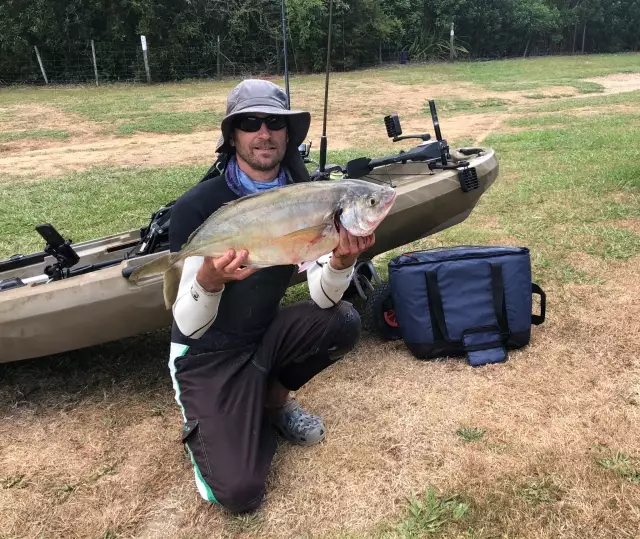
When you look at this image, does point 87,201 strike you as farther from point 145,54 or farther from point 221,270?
point 145,54

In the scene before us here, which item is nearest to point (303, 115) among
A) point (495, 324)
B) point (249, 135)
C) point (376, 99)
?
point (249, 135)

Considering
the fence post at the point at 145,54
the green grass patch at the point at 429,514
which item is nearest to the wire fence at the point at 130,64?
the fence post at the point at 145,54

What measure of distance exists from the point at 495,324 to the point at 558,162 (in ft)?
20.0

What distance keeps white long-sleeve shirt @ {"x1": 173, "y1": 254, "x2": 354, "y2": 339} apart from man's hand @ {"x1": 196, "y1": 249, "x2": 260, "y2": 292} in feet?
0.15

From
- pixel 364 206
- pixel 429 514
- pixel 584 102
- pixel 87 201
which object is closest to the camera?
pixel 364 206

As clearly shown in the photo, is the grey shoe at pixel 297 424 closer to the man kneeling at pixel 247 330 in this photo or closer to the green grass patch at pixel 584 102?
the man kneeling at pixel 247 330

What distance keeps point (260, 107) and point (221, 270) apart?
83cm

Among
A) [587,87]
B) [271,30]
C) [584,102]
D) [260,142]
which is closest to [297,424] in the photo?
[260,142]

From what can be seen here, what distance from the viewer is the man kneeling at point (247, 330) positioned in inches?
104

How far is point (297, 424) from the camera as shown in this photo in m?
3.07

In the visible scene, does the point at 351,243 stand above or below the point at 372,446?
above

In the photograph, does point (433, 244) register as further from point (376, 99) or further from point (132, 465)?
point (376, 99)

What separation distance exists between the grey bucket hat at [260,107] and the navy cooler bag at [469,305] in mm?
1296

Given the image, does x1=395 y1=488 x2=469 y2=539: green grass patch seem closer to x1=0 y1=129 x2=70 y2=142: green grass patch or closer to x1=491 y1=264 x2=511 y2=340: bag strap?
x1=491 y1=264 x2=511 y2=340: bag strap
